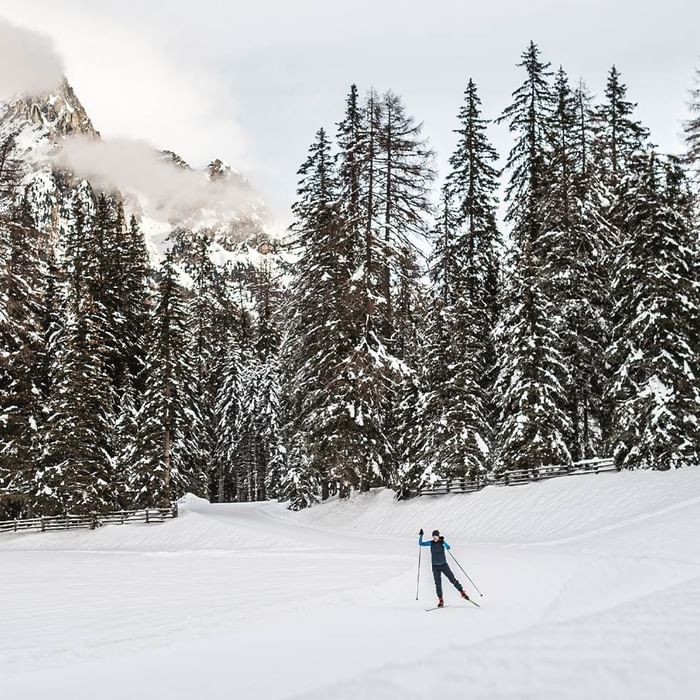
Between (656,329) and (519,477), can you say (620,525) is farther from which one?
(656,329)

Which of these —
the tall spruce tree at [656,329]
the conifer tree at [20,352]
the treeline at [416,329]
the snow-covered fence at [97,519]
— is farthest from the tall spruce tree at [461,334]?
the conifer tree at [20,352]

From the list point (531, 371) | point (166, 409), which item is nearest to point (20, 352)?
point (166, 409)

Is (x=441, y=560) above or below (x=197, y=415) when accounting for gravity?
below

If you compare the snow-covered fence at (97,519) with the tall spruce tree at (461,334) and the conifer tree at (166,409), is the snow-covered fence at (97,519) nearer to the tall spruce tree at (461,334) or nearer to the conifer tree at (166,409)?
the conifer tree at (166,409)

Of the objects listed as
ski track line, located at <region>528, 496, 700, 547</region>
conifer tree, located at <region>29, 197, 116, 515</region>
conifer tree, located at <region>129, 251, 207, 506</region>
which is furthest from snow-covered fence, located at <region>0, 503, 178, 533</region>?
ski track line, located at <region>528, 496, 700, 547</region>

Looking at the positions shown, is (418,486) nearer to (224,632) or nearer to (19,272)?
(224,632)

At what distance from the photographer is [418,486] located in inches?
1050

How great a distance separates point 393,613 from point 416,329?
1909cm

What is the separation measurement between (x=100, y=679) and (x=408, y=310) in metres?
22.4

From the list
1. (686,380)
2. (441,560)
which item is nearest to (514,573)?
(441,560)

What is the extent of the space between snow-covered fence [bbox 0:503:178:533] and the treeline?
0.72 meters

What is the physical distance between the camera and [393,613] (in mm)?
11359

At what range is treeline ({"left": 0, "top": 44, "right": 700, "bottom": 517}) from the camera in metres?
24.0

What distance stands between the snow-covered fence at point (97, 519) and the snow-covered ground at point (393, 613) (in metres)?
7.67
